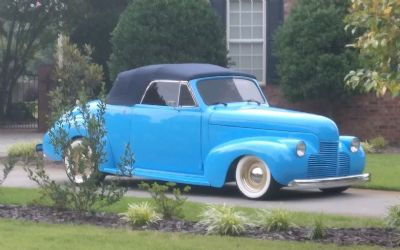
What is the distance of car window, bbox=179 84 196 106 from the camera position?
13883 millimetres

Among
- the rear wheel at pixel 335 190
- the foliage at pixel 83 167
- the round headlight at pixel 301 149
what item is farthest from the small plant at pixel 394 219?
the rear wheel at pixel 335 190

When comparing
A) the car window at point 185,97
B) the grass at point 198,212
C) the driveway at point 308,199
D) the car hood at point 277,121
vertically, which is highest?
the car window at point 185,97

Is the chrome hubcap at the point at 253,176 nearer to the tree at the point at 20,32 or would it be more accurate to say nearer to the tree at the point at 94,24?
the tree at the point at 94,24

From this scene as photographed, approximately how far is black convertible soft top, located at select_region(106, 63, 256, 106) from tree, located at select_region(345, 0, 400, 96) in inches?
241

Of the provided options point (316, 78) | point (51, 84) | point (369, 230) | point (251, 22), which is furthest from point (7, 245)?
point (51, 84)

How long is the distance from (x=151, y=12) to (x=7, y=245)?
43.3ft

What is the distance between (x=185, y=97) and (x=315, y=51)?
7.24 meters

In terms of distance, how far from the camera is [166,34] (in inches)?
846

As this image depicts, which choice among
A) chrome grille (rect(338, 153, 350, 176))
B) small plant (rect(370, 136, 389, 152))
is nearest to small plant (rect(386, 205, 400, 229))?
chrome grille (rect(338, 153, 350, 176))

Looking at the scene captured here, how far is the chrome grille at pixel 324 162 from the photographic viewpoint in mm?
13000

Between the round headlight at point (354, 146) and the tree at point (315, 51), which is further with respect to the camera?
the tree at point (315, 51)

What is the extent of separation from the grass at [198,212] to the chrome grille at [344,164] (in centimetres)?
211

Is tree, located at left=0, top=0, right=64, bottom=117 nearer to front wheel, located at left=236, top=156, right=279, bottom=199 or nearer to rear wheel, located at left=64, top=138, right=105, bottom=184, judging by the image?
front wheel, located at left=236, top=156, right=279, bottom=199

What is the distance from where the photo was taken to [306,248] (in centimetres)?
895
